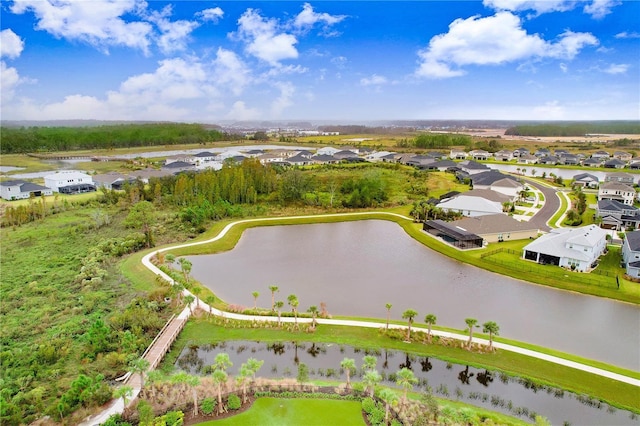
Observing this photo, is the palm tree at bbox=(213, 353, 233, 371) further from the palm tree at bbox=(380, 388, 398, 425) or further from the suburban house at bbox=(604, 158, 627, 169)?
the suburban house at bbox=(604, 158, 627, 169)

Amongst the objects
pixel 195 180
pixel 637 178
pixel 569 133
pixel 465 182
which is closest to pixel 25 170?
pixel 195 180

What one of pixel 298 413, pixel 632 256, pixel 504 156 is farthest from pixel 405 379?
pixel 504 156

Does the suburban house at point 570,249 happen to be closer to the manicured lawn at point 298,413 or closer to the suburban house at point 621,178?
the manicured lawn at point 298,413

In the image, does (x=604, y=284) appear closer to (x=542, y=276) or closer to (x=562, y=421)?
(x=542, y=276)

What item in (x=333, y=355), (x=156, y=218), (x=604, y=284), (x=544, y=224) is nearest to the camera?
(x=333, y=355)

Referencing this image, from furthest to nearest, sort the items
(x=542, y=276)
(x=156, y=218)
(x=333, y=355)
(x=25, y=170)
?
(x=25, y=170), (x=156, y=218), (x=542, y=276), (x=333, y=355)

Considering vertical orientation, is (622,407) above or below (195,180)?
below

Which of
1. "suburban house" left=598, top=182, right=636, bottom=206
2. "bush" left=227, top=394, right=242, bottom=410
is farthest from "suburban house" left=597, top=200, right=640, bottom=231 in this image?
"bush" left=227, top=394, right=242, bottom=410
